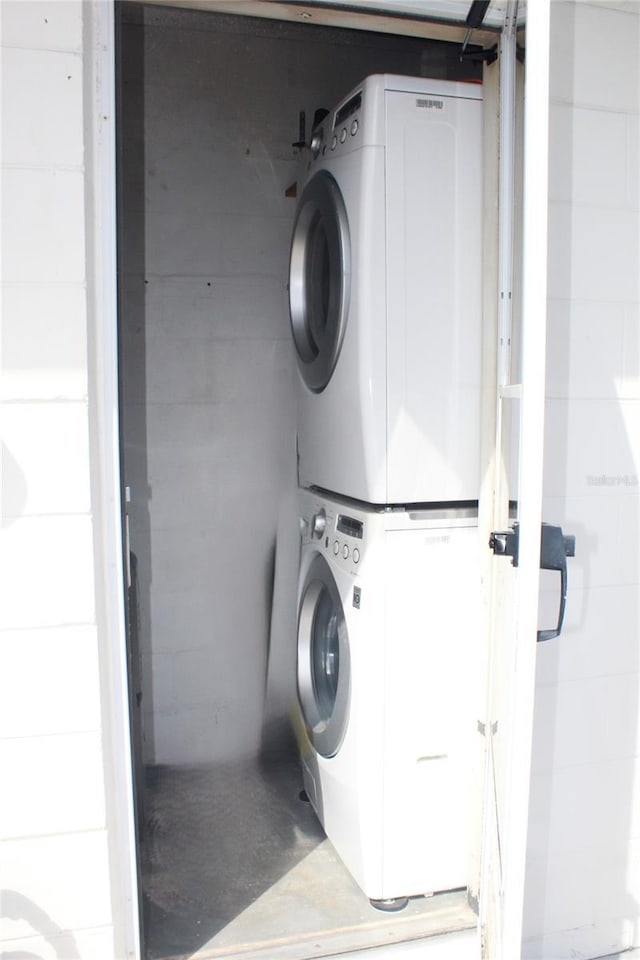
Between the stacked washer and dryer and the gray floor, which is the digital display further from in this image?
the gray floor

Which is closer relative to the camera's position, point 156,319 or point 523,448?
point 523,448

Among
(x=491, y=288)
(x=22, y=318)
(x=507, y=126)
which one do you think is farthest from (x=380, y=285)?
(x=22, y=318)

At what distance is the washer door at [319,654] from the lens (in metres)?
2.21

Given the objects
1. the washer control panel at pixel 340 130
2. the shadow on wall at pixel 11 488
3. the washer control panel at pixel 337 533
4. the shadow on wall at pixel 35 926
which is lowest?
the shadow on wall at pixel 35 926

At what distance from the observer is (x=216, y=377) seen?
2.88 m

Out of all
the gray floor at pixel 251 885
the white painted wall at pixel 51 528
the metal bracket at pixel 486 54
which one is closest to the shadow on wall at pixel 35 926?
the white painted wall at pixel 51 528

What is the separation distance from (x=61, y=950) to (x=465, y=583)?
1236 millimetres

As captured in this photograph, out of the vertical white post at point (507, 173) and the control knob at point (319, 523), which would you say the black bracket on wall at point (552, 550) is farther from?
the control knob at point (319, 523)

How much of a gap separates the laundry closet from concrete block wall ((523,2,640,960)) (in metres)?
1.03

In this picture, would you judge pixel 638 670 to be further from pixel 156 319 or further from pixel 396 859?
pixel 156 319

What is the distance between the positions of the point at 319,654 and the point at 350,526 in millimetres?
609

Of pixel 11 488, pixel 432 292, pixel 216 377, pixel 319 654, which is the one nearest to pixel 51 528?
pixel 11 488

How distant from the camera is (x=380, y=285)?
1.83 meters

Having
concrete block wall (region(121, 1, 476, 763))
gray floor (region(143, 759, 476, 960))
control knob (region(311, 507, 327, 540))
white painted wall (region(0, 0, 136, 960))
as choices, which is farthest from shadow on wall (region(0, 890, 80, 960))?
concrete block wall (region(121, 1, 476, 763))
